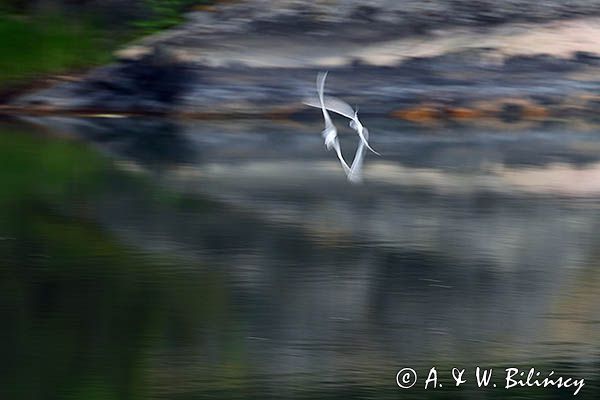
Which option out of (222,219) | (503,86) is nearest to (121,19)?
(503,86)

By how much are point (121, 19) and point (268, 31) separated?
266 cm

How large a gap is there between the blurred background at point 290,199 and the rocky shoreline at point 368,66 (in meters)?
0.03

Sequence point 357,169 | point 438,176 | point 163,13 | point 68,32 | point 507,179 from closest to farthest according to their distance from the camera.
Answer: point 507,179
point 438,176
point 357,169
point 68,32
point 163,13

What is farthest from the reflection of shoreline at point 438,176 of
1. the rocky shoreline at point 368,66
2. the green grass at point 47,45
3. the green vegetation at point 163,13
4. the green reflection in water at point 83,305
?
the green vegetation at point 163,13

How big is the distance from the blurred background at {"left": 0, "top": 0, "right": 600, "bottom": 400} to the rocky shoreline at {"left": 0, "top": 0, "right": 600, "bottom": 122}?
0.11ft

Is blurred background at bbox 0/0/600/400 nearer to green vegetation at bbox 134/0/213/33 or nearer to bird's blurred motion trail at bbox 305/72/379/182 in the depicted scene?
green vegetation at bbox 134/0/213/33

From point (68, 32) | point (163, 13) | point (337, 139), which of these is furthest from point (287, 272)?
point (163, 13)

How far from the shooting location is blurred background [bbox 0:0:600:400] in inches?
280

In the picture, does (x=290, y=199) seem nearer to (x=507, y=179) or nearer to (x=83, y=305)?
(x=507, y=179)

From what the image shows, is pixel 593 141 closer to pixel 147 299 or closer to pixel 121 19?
pixel 121 19

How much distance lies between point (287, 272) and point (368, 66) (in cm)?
1160

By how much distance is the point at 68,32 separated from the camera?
69.8 feet

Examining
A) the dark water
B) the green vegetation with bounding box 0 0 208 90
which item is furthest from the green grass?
the dark water

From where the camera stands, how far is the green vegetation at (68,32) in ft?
67.6
